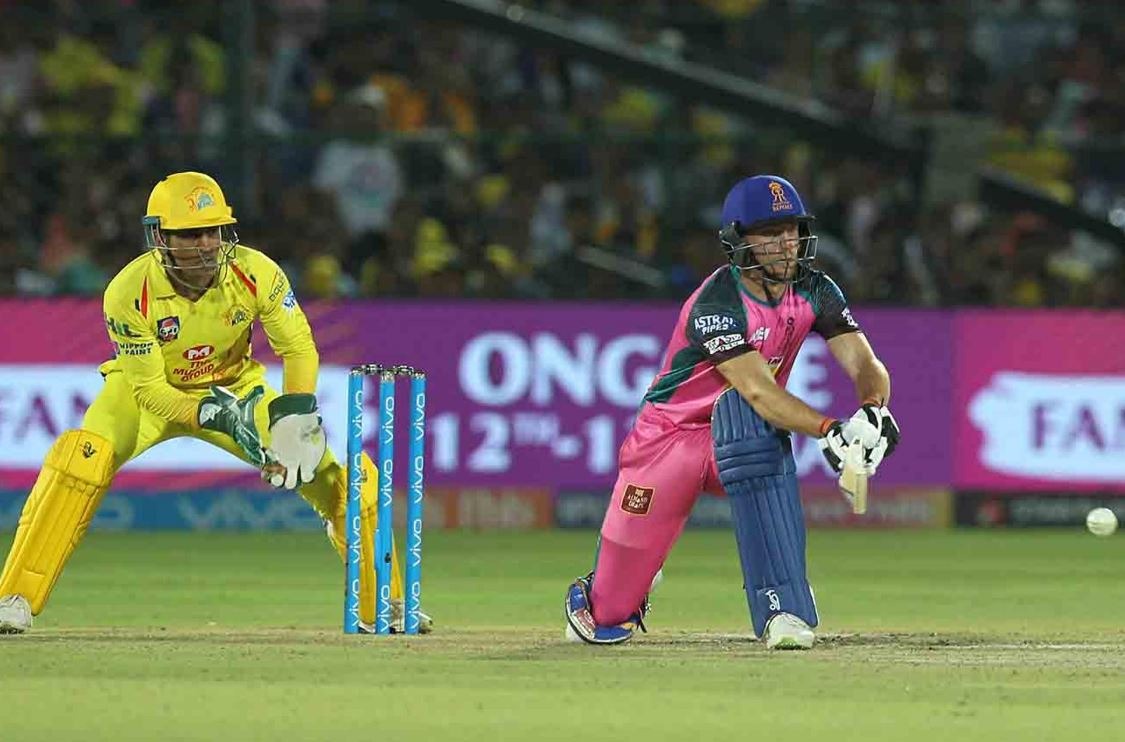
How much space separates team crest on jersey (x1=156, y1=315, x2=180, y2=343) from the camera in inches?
385

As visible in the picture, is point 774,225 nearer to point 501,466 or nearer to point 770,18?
point 501,466

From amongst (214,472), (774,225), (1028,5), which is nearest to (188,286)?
(774,225)

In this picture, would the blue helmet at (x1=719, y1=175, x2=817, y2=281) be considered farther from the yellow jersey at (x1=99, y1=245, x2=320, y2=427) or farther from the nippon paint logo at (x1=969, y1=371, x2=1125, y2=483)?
the nippon paint logo at (x1=969, y1=371, x2=1125, y2=483)

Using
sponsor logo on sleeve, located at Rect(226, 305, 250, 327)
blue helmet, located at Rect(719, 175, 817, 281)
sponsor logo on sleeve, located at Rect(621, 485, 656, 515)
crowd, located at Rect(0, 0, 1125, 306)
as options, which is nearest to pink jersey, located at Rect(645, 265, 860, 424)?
blue helmet, located at Rect(719, 175, 817, 281)

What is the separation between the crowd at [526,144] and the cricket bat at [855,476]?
7517 millimetres

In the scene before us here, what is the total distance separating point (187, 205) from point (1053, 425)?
8.19m

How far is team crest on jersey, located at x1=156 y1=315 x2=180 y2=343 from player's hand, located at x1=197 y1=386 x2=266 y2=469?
305mm

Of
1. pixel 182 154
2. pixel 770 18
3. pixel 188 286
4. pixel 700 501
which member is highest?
pixel 770 18

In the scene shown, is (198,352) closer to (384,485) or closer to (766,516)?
(384,485)

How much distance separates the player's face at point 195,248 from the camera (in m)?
9.66

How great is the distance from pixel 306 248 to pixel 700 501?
3.23 meters

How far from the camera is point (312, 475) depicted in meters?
9.53

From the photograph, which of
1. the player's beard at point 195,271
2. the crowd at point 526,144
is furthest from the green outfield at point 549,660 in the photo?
the crowd at point 526,144

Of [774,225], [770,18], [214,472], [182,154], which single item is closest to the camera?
[774,225]
